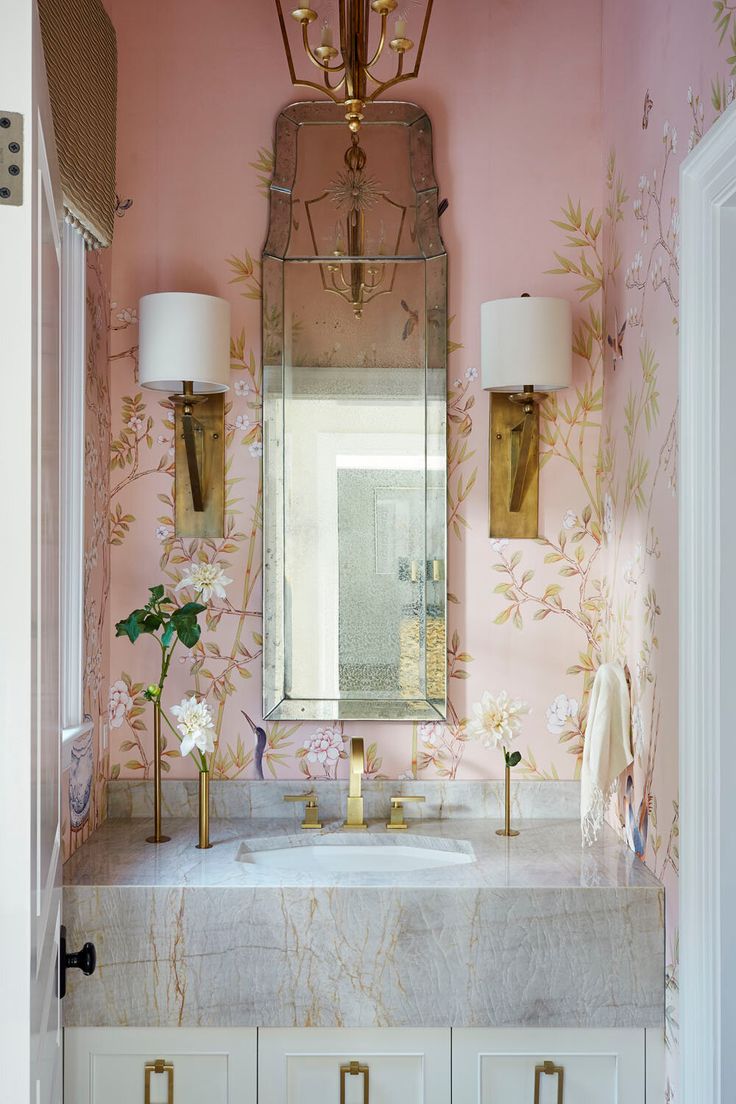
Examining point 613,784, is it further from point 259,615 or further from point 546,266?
point 546,266

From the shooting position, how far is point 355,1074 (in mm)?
1787

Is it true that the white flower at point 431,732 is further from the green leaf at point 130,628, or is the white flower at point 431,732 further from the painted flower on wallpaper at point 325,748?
the green leaf at point 130,628

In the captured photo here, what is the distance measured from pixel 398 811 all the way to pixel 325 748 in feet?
0.78

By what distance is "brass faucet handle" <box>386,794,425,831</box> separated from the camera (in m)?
2.17

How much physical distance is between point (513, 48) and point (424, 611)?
1.35 meters

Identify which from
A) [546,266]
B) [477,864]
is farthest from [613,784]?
[546,266]

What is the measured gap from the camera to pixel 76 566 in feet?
6.63

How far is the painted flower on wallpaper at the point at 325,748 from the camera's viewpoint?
231 centimetres

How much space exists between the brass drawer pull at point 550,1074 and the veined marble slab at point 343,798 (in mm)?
589

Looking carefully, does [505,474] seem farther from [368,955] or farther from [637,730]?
[368,955]

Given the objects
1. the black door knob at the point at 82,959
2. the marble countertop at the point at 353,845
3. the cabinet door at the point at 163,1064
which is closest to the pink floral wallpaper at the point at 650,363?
the marble countertop at the point at 353,845

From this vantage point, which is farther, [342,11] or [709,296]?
[342,11]

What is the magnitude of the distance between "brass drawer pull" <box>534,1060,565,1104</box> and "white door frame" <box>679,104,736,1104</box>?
0.23 metres
